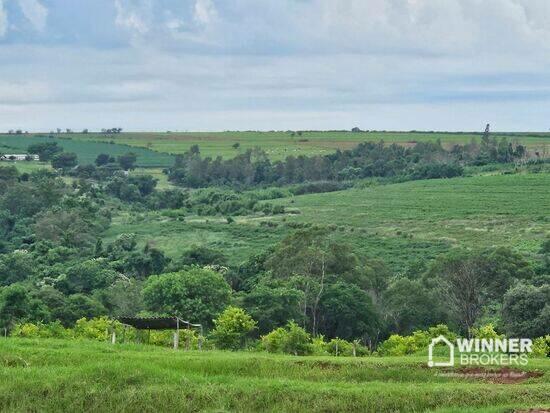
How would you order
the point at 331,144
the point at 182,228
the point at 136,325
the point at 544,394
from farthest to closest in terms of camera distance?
the point at 331,144 < the point at 182,228 < the point at 136,325 < the point at 544,394

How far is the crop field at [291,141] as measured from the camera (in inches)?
6304

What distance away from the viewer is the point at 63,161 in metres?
136

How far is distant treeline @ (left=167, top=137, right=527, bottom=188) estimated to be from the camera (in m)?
129

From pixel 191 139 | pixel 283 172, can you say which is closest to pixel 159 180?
pixel 283 172

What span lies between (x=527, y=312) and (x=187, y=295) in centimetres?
1403

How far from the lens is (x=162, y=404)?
19203 millimetres

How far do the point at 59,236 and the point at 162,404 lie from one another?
6549cm

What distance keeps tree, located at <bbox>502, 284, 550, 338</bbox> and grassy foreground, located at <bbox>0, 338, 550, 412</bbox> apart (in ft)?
63.9

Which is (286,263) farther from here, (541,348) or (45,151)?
(45,151)

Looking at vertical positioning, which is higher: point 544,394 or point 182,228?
point 544,394

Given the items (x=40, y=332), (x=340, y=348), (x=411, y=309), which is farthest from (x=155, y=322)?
(x=411, y=309)

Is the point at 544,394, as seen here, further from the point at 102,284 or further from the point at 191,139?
the point at 191,139

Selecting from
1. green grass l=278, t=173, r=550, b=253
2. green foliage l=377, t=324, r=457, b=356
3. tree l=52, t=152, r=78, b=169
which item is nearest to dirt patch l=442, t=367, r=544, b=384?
green foliage l=377, t=324, r=457, b=356

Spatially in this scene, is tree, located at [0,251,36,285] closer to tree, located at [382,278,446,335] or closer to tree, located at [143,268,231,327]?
tree, located at [143,268,231,327]
